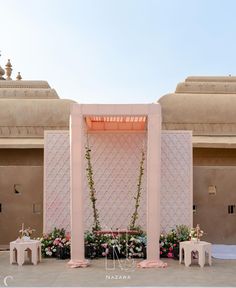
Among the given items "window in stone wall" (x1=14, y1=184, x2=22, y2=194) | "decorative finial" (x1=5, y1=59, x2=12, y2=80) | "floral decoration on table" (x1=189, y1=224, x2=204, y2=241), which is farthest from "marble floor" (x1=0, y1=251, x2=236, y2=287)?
"decorative finial" (x1=5, y1=59, x2=12, y2=80)

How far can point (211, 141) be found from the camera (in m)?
12.3

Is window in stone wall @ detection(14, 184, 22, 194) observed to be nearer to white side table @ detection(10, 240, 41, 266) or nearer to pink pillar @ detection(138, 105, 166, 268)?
white side table @ detection(10, 240, 41, 266)

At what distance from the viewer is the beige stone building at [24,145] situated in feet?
35.6

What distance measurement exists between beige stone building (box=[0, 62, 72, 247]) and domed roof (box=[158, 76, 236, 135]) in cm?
264

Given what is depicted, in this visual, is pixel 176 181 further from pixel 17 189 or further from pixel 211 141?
pixel 17 189

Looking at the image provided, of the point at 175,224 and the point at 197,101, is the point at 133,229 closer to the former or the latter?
the point at 175,224

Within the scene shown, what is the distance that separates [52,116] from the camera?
13.2 metres

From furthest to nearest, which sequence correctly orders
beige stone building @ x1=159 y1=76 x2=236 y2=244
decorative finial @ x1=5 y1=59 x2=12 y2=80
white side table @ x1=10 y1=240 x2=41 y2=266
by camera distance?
1. decorative finial @ x1=5 y1=59 x2=12 y2=80
2. beige stone building @ x1=159 y1=76 x2=236 y2=244
3. white side table @ x1=10 y1=240 x2=41 y2=266

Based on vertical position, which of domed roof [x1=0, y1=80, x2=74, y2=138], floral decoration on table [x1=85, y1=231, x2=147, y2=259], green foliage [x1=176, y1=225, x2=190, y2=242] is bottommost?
floral decoration on table [x1=85, y1=231, x2=147, y2=259]

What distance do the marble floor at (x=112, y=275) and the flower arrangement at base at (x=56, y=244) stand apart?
1.23ft

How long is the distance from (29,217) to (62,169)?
56.1 inches

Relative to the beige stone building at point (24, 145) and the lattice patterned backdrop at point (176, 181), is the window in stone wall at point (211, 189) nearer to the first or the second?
the lattice patterned backdrop at point (176, 181)

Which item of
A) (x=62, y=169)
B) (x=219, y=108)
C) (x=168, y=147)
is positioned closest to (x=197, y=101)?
(x=219, y=108)

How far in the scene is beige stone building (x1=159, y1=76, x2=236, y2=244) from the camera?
425 inches
